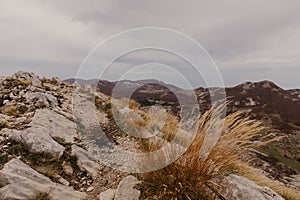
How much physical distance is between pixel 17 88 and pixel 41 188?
24.4ft

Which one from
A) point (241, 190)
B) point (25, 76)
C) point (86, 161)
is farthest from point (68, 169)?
point (25, 76)

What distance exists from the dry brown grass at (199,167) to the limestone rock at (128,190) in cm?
14

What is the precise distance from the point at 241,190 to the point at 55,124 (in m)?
4.54

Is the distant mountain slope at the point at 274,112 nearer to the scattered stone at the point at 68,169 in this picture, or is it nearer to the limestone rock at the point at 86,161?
the limestone rock at the point at 86,161

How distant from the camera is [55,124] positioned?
244 inches

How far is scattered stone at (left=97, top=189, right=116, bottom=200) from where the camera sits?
3.74m

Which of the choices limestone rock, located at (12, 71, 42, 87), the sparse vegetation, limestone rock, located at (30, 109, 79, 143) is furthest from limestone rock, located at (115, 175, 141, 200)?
limestone rock, located at (12, 71, 42, 87)

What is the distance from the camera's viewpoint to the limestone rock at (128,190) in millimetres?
3485

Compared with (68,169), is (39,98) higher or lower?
higher

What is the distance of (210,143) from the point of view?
11.6 ft

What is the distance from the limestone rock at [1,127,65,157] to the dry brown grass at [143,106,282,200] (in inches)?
77.8

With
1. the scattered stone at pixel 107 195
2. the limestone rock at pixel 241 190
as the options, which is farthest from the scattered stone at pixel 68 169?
the limestone rock at pixel 241 190

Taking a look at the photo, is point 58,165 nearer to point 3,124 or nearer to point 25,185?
point 25,185

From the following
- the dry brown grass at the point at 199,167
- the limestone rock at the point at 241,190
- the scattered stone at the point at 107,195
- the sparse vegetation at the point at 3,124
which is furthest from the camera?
the sparse vegetation at the point at 3,124
